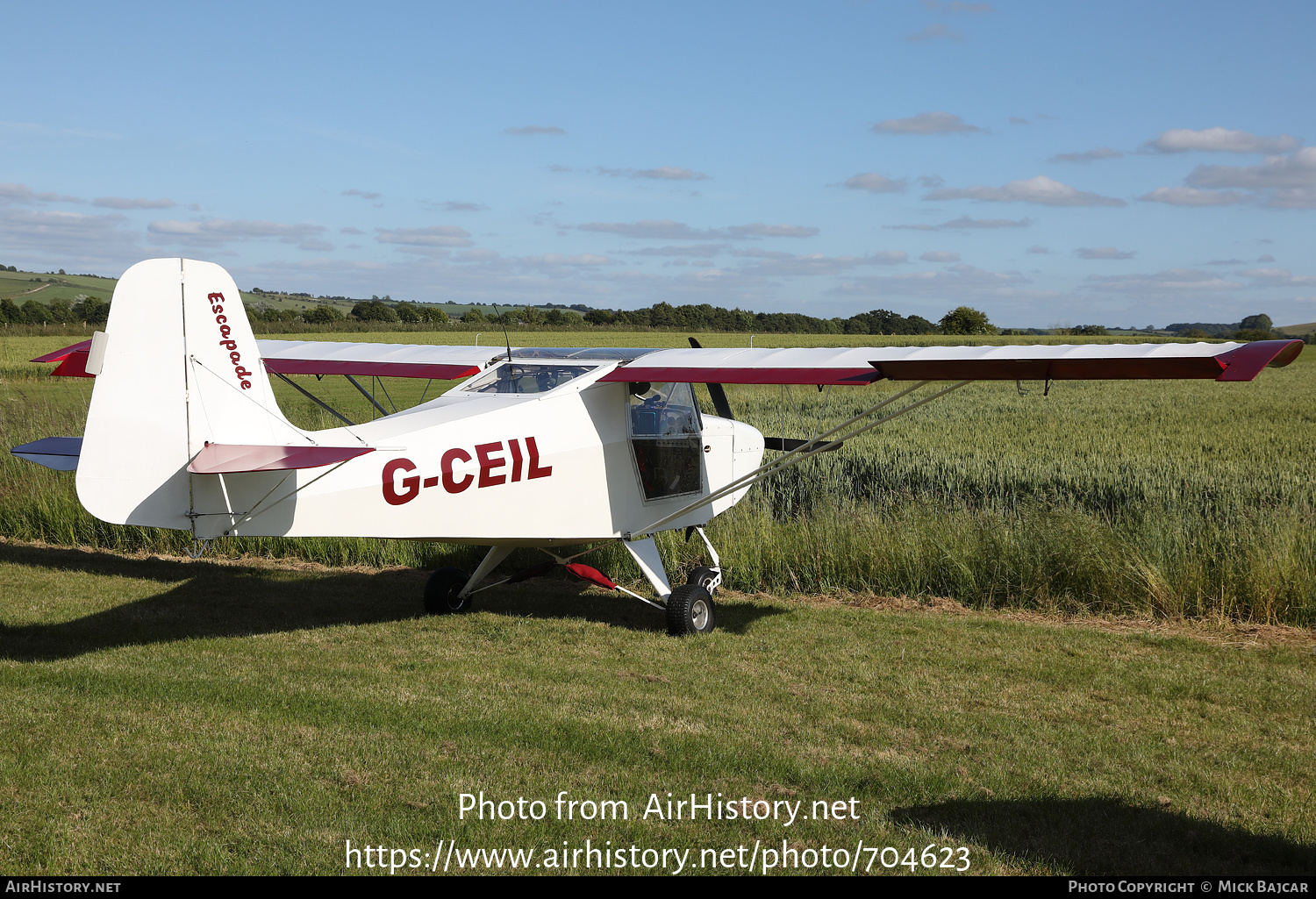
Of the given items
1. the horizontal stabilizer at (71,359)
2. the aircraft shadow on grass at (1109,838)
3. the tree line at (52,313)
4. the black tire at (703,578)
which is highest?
the tree line at (52,313)

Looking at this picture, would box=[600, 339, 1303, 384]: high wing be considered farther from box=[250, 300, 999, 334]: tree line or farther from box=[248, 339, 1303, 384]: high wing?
box=[250, 300, 999, 334]: tree line

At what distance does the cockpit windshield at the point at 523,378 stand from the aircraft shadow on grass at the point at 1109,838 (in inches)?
170

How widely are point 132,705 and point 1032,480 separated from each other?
38.0ft

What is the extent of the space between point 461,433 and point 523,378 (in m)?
1.14

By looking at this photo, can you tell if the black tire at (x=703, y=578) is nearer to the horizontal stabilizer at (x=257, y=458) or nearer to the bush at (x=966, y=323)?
the horizontal stabilizer at (x=257, y=458)

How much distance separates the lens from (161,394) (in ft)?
17.7

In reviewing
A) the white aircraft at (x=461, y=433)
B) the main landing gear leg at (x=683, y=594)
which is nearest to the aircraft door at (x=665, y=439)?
the white aircraft at (x=461, y=433)

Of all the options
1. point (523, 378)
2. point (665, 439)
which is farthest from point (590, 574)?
point (523, 378)

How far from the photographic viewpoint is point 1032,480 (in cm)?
1357

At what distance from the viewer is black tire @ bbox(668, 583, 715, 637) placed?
25.2 feet

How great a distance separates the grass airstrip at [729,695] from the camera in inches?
156

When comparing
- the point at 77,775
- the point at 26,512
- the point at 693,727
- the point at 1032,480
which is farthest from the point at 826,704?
the point at 26,512

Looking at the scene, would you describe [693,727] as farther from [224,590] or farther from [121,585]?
[121,585]

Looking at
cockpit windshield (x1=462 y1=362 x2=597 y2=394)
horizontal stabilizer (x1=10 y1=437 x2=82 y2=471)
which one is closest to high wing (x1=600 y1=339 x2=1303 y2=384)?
cockpit windshield (x1=462 y1=362 x2=597 y2=394)
